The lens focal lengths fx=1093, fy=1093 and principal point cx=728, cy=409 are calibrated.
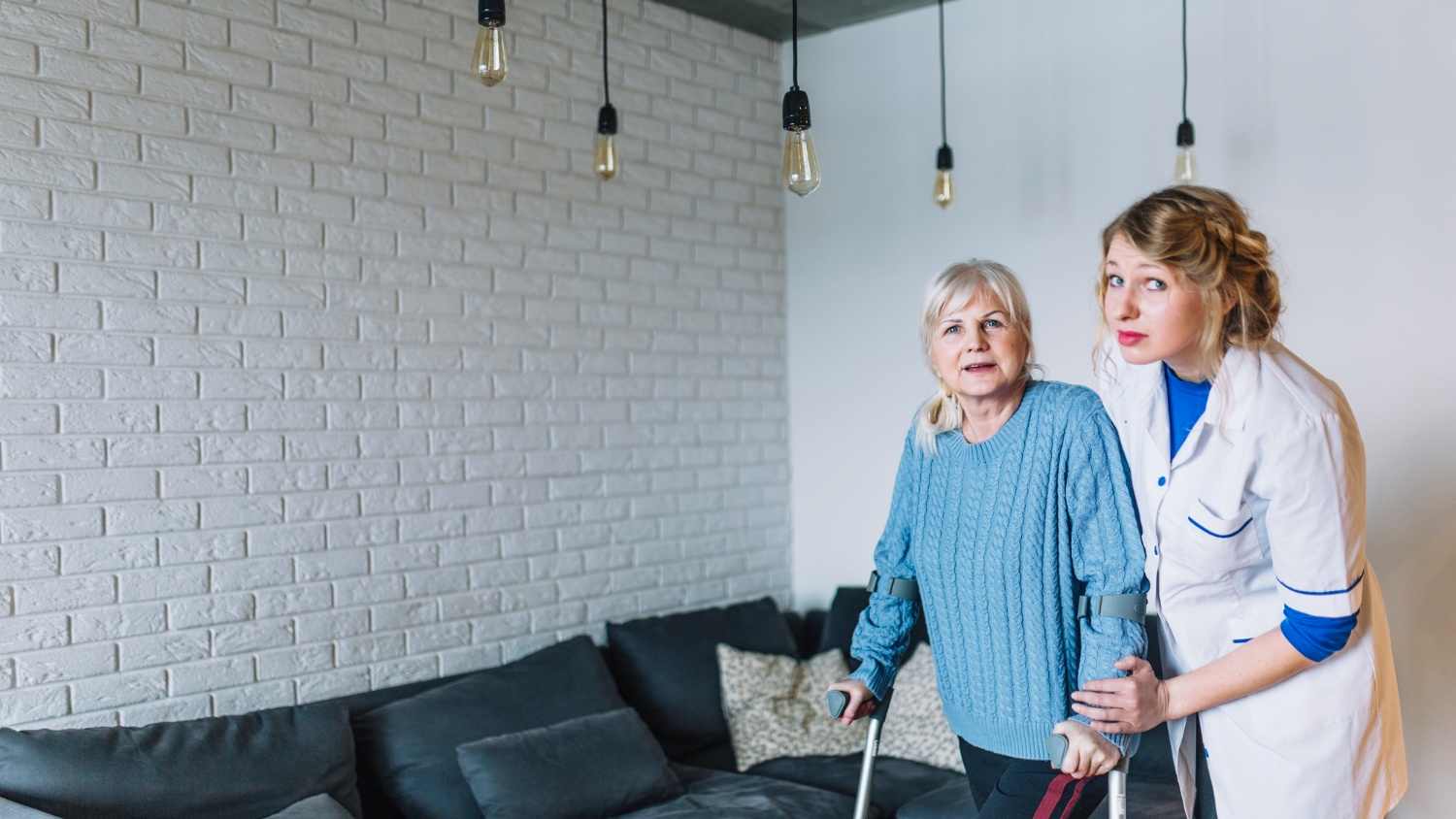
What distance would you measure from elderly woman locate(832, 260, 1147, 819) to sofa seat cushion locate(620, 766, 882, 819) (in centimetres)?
87

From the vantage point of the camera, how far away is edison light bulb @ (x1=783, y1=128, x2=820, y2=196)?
212 cm

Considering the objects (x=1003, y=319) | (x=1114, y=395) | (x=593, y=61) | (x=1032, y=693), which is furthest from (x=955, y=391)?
(x=593, y=61)

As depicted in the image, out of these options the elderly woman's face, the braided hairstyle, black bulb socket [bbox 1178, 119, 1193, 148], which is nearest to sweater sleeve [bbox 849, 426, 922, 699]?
the elderly woman's face

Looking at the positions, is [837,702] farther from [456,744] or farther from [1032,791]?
[456,744]

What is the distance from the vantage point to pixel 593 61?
3.48 m

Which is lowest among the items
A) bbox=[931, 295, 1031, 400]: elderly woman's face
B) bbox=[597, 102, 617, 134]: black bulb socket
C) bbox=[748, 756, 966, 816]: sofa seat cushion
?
bbox=[748, 756, 966, 816]: sofa seat cushion

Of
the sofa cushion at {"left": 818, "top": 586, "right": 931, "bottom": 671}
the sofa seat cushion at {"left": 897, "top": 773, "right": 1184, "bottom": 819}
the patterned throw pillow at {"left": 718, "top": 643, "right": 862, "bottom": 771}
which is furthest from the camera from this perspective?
the sofa cushion at {"left": 818, "top": 586, "right": 931, "bottom": 671}

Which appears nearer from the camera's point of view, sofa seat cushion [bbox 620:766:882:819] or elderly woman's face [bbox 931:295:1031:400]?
elderly woman's face [bbox 931:295:1031:400]

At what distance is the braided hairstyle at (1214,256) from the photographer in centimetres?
154

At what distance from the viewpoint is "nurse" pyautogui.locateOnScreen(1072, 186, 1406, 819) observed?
151 centimetres

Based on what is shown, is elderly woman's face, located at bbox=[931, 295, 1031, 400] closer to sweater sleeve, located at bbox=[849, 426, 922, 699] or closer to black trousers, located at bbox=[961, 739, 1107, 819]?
sweater sleeve, located at bbox=[849, 426, 922, 699]

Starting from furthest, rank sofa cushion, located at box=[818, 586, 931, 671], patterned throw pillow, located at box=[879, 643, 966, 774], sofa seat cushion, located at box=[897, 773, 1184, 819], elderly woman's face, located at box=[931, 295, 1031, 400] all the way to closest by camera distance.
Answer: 1. sofa cushion, located at box=[818, 586, 931, 671]
2. patterned throw pillow, located at box=[879, 643, 966, 774]
3. sofa seat cushion, located at box=[897, 773, 1184, 819]
4. elderly woman's face, located at box=[931, 295, 1031, 400]

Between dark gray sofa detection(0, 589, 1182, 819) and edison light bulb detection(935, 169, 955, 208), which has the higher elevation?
edison light bulb detection(935, 169, 955, 208)

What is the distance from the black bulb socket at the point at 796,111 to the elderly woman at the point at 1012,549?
47 centimetres
